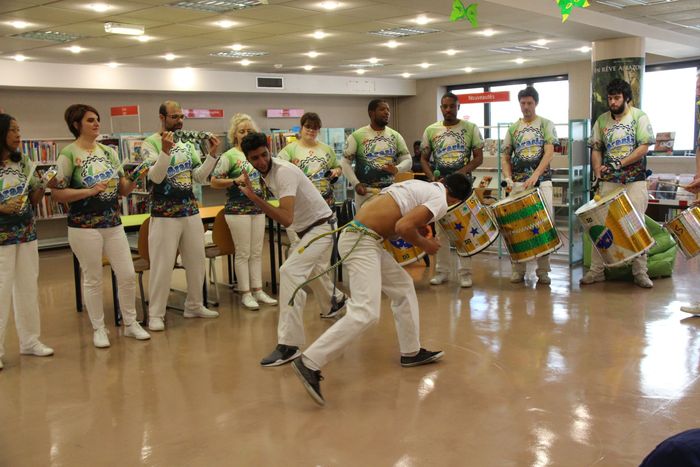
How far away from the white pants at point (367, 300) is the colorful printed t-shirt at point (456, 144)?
263 centimetres

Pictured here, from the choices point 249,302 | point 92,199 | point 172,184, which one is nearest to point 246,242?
point 249,302

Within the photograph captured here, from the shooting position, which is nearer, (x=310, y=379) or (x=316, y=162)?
(x=310, y=379)

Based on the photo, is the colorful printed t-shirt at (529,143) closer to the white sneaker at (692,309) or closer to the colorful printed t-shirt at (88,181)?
the white sneaker at (692,309)

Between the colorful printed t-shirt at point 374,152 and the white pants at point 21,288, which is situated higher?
the colorful printed t-shirt at point 374,152

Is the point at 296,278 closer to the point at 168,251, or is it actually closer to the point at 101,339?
the point at 168,251

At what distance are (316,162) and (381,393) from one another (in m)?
2.67

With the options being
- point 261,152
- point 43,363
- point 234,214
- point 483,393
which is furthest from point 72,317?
point 483,393

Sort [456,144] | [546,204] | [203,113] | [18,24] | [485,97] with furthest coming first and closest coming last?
1. [203,113]
2. [485,97]
3. [18,24]
4. [456,144]
5. [546,204]

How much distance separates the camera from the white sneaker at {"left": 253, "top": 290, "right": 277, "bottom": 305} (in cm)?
604

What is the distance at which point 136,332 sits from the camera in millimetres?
5117

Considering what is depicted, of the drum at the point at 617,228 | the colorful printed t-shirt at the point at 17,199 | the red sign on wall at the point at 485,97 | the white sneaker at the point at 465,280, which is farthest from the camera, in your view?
the red sign on wall at the point at 485,97

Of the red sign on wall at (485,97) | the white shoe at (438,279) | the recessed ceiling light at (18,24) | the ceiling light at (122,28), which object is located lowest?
the white shoe at (438,279)

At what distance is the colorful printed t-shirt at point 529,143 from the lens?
21.4 feet

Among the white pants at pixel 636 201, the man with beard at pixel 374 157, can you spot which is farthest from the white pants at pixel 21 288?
the white pants at pixel 636 201
